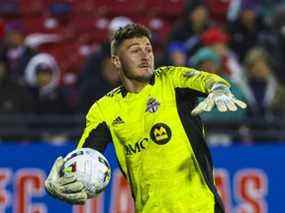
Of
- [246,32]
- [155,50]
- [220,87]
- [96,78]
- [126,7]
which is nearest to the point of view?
[220,87]

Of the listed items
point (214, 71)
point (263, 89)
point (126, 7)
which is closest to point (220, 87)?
point (214, 71)

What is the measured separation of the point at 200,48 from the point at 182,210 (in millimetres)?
6021

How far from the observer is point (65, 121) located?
38.5 ft

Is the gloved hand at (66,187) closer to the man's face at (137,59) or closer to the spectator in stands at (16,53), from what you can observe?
the man's face at (137,59)

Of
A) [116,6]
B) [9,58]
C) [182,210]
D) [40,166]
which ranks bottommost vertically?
[182,210]

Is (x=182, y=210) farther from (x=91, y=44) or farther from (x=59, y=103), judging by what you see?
(x=91, y=44)

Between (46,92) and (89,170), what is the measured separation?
5.56 meters

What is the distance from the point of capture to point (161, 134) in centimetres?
730

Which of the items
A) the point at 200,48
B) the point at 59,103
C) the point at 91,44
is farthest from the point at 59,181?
the point at 91,44

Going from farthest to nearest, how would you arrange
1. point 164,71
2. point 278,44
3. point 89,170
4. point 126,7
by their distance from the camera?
1. point 126,7
2. point 278,44
3. point 164,71
4. point 89,170

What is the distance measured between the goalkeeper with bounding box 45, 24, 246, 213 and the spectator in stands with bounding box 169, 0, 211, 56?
19.0ft

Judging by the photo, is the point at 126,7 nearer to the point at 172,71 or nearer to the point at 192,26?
the point at 192,26

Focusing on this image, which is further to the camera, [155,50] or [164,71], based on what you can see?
[155,50]

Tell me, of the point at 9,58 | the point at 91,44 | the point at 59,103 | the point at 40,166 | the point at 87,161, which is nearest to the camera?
the point at 87,161
